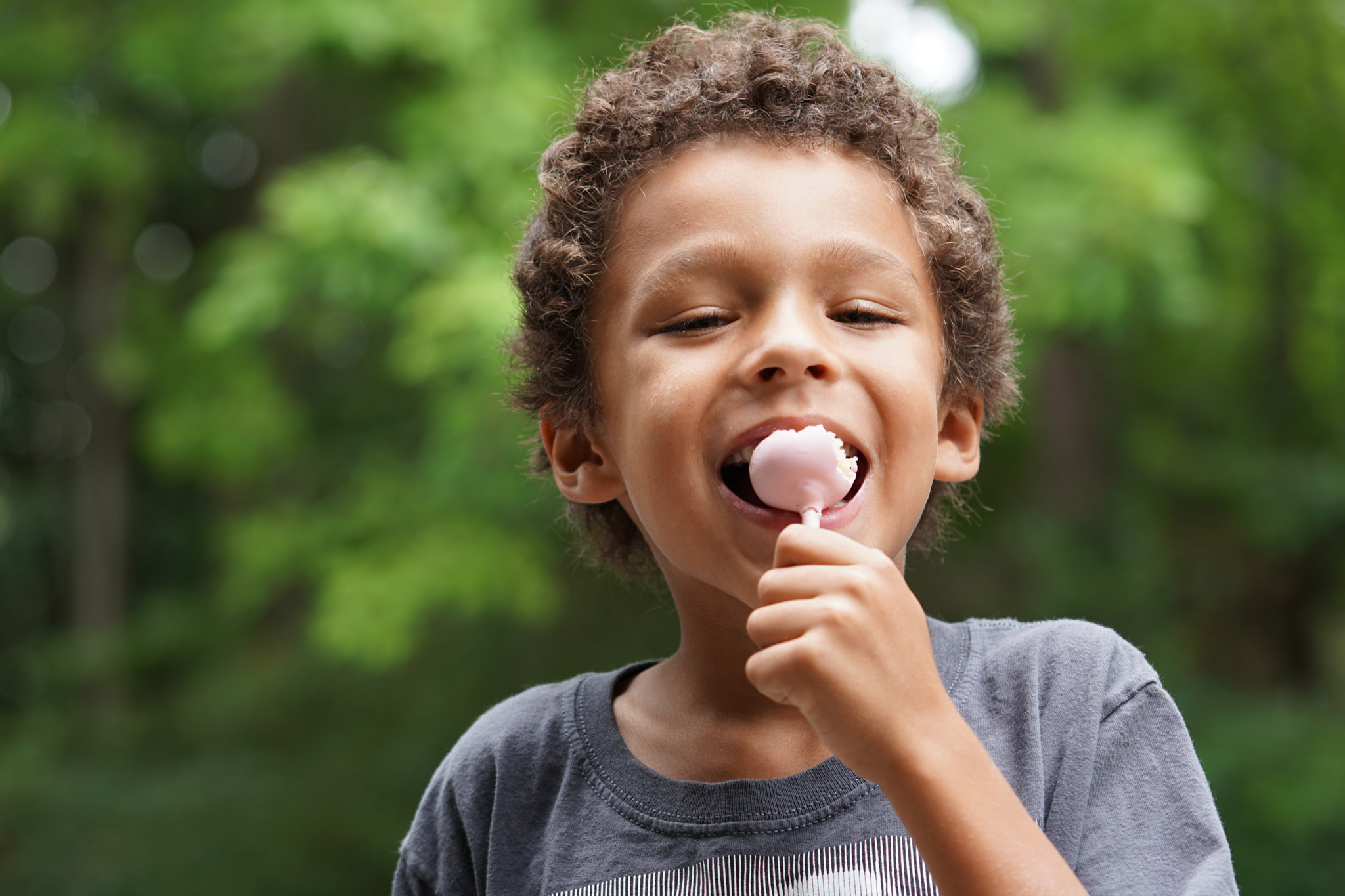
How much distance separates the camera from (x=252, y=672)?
8.38 meters

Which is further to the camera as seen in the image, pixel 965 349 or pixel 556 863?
pixel 965 349

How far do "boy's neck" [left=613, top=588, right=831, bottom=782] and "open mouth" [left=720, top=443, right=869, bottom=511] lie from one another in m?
0.20

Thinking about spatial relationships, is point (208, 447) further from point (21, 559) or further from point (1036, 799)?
point (21, 559)

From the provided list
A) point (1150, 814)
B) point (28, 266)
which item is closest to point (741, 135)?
point (1150, 814)

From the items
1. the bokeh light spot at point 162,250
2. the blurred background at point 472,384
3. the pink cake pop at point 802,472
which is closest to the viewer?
the pink cake pop at point 802,472

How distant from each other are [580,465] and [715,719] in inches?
14.1

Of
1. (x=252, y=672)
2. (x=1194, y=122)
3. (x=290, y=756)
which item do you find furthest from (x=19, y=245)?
(x=1194, y=122)

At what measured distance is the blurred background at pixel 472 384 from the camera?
400 cm

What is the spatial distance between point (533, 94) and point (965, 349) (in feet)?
9.63

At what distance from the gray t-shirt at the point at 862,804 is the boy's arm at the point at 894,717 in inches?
9.2

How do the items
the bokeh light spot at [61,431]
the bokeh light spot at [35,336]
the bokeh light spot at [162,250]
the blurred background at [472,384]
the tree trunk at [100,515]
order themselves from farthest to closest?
the bokeh light spot at [61,431], the bokeh light spot at [35,336], the tree trunk at [100,515], the bokeh light spot at [162,250], the blurred background at [472,384]

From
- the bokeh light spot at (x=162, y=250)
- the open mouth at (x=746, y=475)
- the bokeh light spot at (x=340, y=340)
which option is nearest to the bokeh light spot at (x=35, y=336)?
the bokeh light spot at (x=162, y=250)

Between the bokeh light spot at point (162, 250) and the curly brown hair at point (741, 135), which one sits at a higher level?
the bokeh light spot at point (162, 250)

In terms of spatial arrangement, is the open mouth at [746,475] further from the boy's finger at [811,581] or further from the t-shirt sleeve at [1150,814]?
the t-shirt sleeve at [1150,814]
